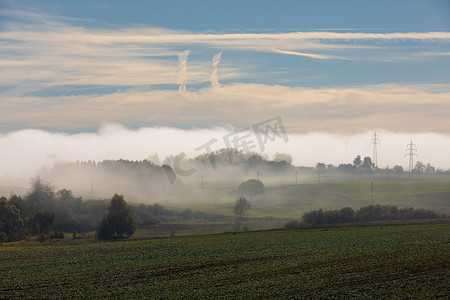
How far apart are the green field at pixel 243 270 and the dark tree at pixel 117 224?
39.6m

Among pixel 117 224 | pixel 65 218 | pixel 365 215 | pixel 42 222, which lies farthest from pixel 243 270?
pixel 65 218

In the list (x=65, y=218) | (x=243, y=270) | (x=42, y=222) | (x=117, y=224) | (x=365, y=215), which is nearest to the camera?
(x=243, y=270)

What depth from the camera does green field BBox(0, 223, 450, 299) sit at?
51250mm

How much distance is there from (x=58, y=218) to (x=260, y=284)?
478ft

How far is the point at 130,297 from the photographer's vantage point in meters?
50.5

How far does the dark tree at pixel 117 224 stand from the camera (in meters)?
135

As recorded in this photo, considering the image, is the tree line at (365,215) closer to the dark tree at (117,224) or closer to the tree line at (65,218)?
the dark tree at (117,224)

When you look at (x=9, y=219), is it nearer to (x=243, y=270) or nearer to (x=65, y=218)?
(x=65, y=218)

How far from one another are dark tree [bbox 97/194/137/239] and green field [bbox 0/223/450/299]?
39579 mm

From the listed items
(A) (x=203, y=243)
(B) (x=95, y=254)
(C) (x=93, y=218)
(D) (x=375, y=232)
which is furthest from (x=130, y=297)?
(C) (x=93, y=218)

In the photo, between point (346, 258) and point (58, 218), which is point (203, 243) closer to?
point (346, 258)

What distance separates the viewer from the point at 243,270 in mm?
62812

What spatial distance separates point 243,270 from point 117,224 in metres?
80.4

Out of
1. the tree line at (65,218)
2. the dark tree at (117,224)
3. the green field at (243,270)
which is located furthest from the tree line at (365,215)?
the green field at (243,270)
